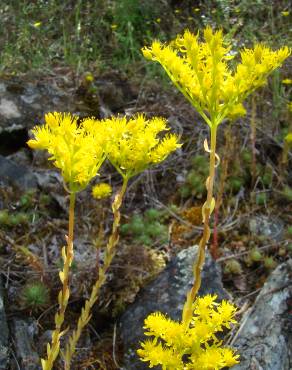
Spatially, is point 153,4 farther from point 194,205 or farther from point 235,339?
point 235,339

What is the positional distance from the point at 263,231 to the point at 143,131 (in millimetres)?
1648

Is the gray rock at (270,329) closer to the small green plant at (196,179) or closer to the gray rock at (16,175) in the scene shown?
the small green plant at (196,179)

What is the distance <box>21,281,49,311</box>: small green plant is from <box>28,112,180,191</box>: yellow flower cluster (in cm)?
94

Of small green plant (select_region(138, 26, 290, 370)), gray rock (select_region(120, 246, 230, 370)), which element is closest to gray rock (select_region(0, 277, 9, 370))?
gray rock (select_region(120, 246, 230, 370))

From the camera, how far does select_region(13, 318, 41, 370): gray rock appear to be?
7.20 ft

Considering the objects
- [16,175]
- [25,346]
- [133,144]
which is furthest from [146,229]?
[133,144]

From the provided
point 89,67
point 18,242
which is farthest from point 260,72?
point 89,67

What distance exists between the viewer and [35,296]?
239 cm

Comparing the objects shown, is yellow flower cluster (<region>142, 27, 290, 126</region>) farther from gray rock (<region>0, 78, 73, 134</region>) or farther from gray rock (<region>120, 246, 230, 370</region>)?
gray rock (<region>0, 78, 73, 134</region>)

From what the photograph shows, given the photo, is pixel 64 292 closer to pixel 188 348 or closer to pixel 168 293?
pixel 188 348

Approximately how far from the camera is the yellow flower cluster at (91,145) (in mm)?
1465

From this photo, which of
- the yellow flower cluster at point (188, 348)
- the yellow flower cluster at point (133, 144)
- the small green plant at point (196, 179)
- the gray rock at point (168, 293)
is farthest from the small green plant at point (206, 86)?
the small green plant at point (196, 179)

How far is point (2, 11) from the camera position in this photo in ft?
18.7

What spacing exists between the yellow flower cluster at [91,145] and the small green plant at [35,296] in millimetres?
940
